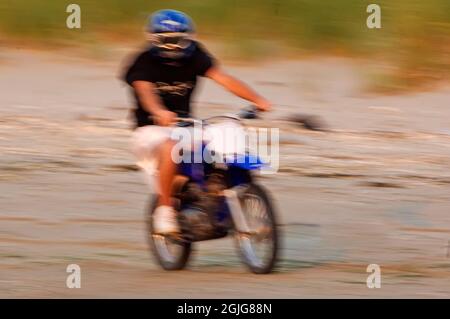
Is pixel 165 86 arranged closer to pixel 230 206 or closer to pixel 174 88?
pixel 174 88

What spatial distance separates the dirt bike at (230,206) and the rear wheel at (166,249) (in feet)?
0.71

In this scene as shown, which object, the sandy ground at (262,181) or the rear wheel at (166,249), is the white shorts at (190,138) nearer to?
the rear wheel at (166,249)

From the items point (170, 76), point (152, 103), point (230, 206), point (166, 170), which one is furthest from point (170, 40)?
point (230, 206)

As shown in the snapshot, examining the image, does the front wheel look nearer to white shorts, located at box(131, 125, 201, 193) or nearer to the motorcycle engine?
the motorcycle engine

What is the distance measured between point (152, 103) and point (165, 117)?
196 mm

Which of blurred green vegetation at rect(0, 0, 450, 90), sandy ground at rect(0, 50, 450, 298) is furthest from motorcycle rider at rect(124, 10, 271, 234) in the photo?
blurred green vegetation at rect(0, 0, 450, 90)

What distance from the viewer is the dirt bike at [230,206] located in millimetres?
8094

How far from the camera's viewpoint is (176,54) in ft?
27.5

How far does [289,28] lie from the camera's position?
16.3 meters

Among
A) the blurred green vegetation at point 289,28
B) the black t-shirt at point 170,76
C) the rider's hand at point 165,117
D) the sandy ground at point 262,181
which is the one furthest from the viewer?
the blurred green vegetation at point 289,28

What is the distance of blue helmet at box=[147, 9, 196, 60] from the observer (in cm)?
833

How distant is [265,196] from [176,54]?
0.94m

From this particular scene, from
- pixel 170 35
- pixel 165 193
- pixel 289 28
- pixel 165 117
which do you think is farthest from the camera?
pixel 289 28

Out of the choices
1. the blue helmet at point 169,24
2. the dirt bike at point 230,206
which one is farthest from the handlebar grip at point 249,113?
the blue helmet at point 169,24
